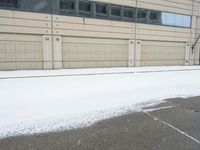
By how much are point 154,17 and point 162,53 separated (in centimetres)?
458

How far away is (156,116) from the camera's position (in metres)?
6.44

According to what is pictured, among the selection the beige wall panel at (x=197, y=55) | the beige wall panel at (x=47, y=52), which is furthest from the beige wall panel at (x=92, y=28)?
the beige wall panel at (x=197, y=55)

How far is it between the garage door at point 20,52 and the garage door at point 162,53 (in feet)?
40.0

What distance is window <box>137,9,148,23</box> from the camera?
23484 millimetres

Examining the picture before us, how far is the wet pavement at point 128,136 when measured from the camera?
4.38 meters

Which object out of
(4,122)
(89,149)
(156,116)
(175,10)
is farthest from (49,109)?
(175,10)

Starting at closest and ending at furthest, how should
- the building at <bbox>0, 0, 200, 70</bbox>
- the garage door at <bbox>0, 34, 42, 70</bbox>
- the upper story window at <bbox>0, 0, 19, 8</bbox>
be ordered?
the upper story window at <bbox>0, 0, 19, 8</bbox>, the garage door at <bbox>0, 34, 42, 70</bbox>, the building at <bbox>0, 0, 200, 70</bbox>

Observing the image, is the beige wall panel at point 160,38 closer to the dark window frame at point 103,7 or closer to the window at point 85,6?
the dark window frame at point 103,7

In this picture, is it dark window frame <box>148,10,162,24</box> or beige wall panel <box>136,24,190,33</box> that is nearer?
beige wall panel <box>136,24,190,33</box>

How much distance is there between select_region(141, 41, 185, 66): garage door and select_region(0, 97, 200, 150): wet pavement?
61.6 ft

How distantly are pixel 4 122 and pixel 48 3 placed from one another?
1521 centimetres

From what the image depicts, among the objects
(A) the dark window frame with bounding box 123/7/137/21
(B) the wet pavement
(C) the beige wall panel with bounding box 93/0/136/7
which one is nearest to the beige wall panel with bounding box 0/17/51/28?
(C) the beige wall panel with bounding box 93/0/136/7

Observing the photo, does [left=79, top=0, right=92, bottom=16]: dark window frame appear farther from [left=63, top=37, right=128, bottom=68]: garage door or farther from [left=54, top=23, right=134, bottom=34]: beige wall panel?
[left=63, top=37, right=128, bottom=68]: garage door

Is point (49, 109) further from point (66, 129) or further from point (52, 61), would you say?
point (52, 61)
